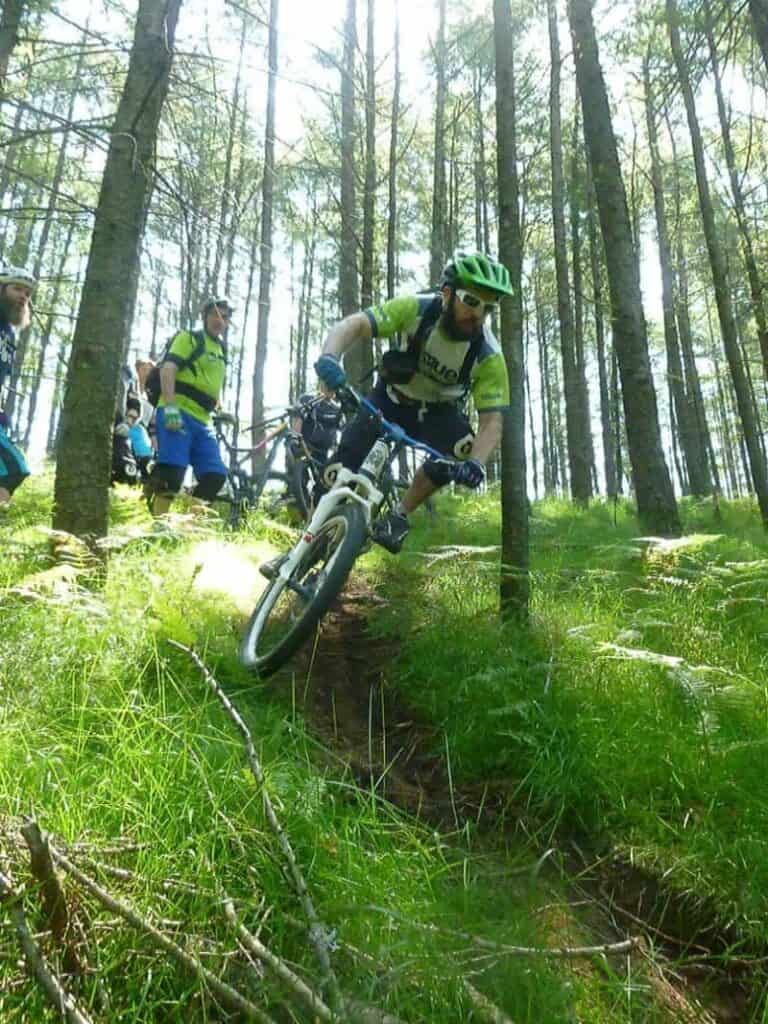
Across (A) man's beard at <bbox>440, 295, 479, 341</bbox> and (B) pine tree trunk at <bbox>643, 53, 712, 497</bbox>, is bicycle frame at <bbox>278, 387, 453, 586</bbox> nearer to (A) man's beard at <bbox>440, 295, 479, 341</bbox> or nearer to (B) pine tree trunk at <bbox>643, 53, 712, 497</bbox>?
(A) man's beard at <bbox>440, 295, 479, 341</bbox>

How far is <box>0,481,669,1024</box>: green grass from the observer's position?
160 cm

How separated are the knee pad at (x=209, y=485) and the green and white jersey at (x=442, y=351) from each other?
320 centimetres

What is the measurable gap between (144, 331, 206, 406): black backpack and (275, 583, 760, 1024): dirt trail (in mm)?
3536

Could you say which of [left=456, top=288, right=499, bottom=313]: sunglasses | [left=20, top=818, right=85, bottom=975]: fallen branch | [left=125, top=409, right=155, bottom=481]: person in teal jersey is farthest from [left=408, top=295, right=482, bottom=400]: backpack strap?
[left=125, top=409, right=155, bottom=481]: person in teal jersey

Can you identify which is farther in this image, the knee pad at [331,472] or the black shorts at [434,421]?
the black shorts at [434,421]

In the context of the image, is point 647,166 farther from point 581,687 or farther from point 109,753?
point 109,753

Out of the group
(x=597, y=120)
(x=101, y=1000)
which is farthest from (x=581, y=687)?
(x=597, y=120)

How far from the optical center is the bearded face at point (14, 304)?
15.8 feet

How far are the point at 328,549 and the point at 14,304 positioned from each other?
298 cm

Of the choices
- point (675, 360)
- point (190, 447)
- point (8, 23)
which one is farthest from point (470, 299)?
point (675, 360)

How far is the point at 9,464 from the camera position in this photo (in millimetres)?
4758

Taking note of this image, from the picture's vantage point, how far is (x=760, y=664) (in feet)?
11.0

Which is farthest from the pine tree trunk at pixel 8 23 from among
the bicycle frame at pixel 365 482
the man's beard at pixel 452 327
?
the bicycle frame at pixel 365 482

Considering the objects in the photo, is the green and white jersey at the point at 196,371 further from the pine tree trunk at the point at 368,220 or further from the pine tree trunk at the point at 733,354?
the pine tree trunk at the point at 733,354
